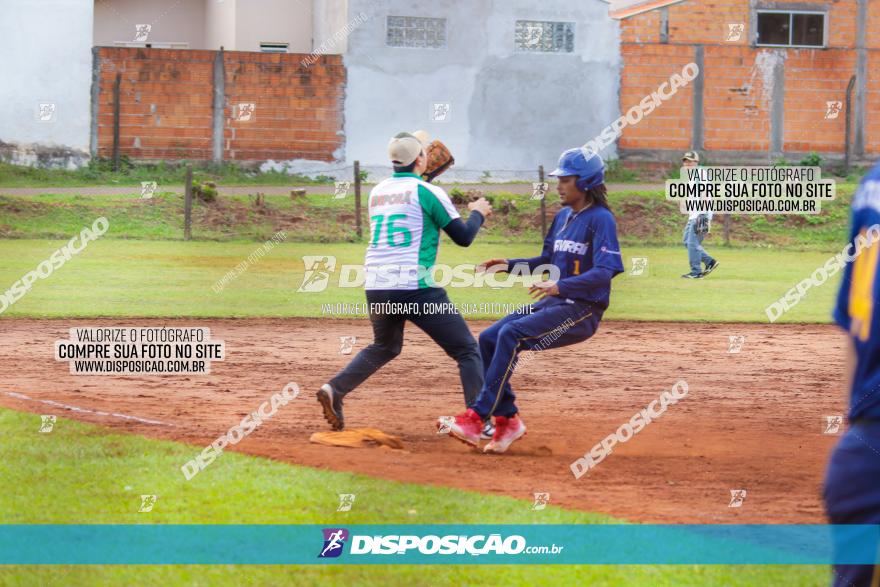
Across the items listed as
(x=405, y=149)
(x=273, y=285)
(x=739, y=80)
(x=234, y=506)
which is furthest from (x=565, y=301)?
Answer: (x=739, y=80)

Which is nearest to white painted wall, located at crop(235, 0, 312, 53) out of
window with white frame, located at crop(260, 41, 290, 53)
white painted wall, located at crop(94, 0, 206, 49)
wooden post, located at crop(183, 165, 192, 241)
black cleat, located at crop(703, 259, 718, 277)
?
window with white frame, located at crop(260, 41, 290, 53)

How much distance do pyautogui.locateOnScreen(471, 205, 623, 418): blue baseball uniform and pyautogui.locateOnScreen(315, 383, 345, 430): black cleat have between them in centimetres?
102

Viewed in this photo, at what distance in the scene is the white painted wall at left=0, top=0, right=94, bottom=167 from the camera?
29.9 meters

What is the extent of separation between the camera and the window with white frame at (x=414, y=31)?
106 ft

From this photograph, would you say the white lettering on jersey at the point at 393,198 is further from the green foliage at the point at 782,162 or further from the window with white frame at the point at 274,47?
the window with white frame at the point at 274,47

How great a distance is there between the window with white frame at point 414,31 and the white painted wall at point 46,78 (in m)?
7.52

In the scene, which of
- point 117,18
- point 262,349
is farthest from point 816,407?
point 117,18

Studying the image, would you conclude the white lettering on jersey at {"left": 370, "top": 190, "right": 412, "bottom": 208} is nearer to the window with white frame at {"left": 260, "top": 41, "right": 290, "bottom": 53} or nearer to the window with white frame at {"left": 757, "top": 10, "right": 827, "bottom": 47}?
the window with white frame at {"left": 757, "top": 10, "right": 827, "bottom": 47}

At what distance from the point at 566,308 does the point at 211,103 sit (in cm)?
2419

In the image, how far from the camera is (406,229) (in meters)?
8.38

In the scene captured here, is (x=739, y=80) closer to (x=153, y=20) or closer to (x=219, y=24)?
(x=219, y=24)

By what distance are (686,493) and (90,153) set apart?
2593cm

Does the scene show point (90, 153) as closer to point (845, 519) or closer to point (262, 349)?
point (262, 349)

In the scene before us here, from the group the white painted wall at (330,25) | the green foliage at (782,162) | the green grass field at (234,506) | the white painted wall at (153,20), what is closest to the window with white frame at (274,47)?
the white painted wall at (330,25)
